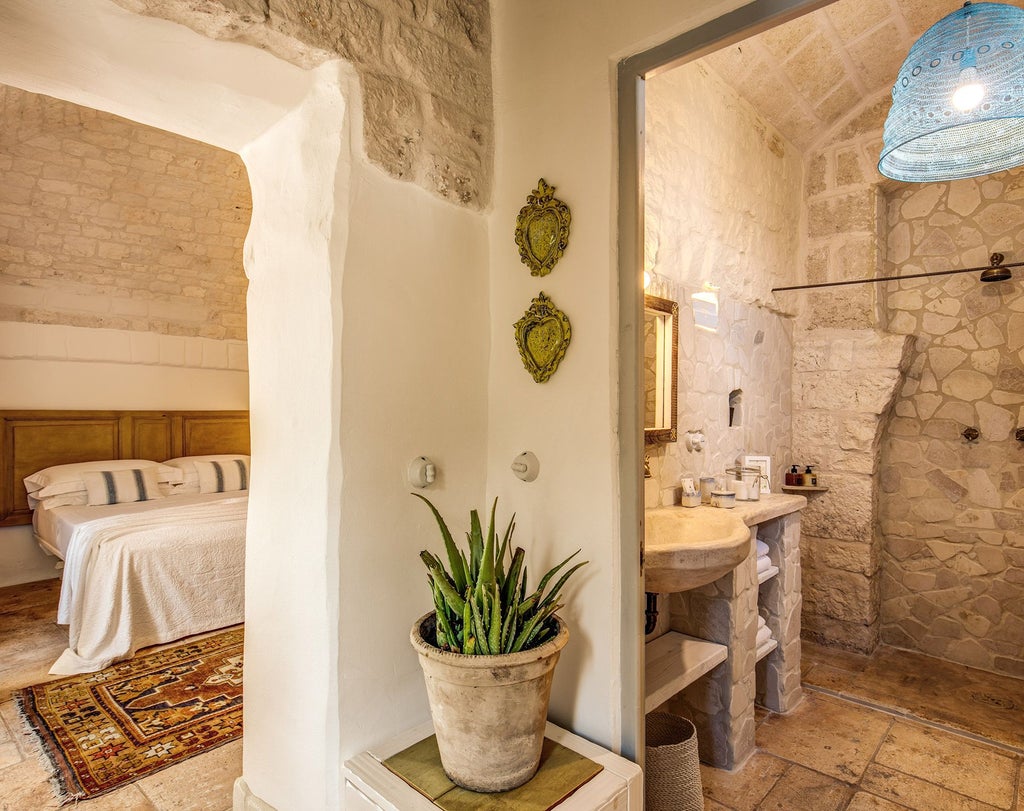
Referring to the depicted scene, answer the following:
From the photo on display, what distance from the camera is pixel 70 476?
13.2 ft

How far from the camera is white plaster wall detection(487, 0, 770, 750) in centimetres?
144

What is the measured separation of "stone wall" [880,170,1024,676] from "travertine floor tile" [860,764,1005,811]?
135cm

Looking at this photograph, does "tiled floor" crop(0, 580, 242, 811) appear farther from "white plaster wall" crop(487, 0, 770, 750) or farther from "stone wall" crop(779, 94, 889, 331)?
"stone wall" crop(779, 94, 889, 331)

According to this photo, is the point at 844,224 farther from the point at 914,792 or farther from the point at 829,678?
the point at 914,792

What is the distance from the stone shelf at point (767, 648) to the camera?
8.04 feet

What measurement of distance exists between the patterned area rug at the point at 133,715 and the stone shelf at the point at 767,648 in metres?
2.11

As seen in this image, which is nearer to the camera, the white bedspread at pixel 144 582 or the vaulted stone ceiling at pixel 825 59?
the vaulted stone ceiling at pixel 825 59

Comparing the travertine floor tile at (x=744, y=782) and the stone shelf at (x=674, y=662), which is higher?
the stone shelf at (x=674, y=662)

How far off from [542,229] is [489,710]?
3.82 feet

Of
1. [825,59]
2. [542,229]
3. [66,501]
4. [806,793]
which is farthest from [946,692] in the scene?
[66,501]

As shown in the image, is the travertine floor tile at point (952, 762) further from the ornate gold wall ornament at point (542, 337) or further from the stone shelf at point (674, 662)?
the ornate gold wall ornament at point (542, 337)

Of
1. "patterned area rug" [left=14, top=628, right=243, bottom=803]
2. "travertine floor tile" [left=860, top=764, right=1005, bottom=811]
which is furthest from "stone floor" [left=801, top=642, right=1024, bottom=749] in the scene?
"patterned area rug" [left=14, top=628, right=243, bottom=803]

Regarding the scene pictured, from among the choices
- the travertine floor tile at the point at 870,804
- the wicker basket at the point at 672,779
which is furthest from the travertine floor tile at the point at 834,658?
the wicker basket at the point at 672,779

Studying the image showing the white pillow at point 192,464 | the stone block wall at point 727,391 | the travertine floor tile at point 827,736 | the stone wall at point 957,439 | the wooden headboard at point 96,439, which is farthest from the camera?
the white pillow at point 192,464
